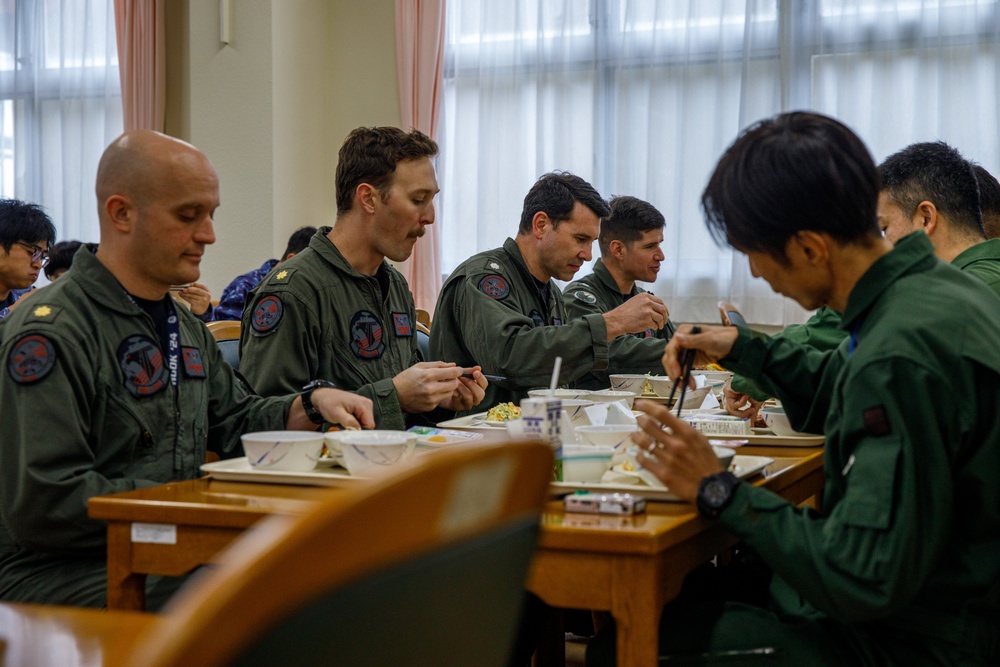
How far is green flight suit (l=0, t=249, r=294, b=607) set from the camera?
58.0 inches

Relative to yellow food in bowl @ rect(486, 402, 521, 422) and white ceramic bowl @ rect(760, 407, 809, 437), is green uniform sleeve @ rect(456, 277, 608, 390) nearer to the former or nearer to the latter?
yellow food in bowl @ rect(486, 402, 521, 422)

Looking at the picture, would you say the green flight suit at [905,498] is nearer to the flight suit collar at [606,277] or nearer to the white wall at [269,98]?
the flight suit collar at [606,277]

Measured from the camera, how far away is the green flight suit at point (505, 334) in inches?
108

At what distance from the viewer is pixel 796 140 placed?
1.25m

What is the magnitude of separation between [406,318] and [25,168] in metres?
4.51

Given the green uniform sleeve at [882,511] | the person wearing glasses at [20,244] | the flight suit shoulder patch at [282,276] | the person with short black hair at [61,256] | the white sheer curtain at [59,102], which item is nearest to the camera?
the green uniform sleeve at [882,511]

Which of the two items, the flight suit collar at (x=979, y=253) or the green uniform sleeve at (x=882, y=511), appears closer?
the green uniform sleeve at (x=882, y=511)

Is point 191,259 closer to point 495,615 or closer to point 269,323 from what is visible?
point 269,323

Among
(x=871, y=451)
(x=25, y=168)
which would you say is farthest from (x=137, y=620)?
(x=25, y=168)

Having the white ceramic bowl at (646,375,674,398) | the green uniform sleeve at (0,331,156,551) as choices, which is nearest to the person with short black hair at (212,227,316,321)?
the white ceramic bowl at (646,375,674,398)

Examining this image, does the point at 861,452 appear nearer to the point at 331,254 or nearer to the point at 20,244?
the point at 331,254

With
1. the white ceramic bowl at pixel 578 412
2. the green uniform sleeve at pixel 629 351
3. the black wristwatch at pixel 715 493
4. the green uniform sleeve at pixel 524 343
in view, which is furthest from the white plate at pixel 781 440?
the green uniform sleeve at pixel 629 351

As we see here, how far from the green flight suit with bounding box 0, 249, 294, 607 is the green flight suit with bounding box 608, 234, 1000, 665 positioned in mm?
943

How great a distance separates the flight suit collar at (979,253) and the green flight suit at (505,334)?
0.93 m
